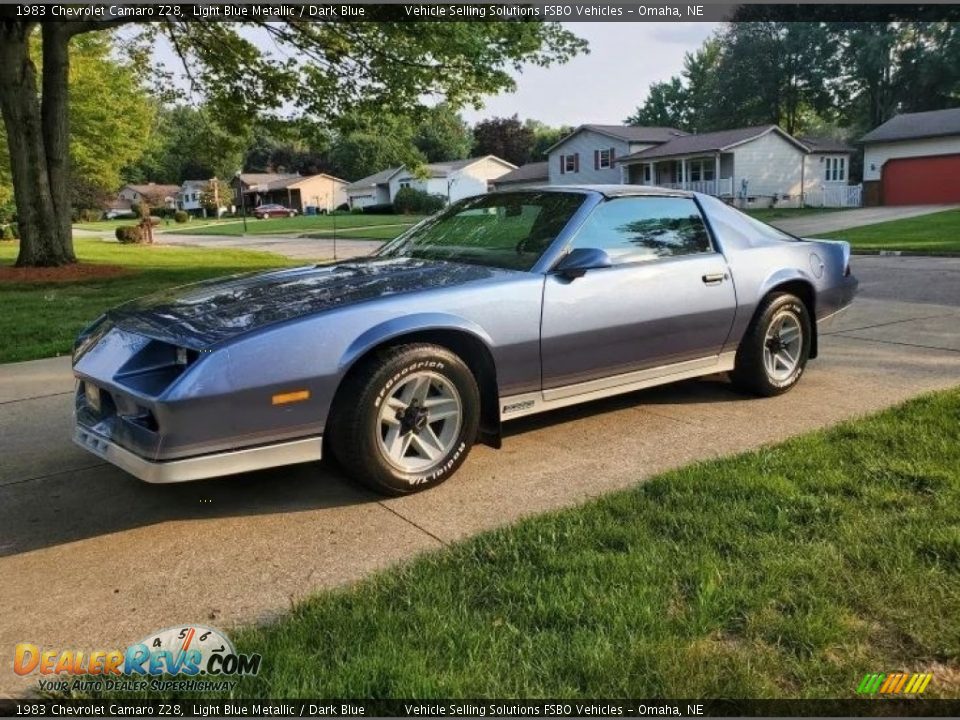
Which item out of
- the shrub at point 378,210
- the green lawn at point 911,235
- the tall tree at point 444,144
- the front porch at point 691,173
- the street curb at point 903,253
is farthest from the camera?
the tall tree at point 444,144

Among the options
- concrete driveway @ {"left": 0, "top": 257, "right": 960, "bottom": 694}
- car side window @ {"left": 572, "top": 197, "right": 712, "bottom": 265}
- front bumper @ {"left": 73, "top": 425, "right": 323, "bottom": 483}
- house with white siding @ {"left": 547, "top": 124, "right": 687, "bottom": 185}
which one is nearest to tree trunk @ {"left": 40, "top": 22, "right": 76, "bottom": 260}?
concrete driveway @ {"left": 0, "top": 257, "right": 960, "bottom": 694}

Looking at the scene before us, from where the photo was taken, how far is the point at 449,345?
3.91m

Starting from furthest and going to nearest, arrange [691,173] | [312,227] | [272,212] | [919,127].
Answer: [272,212]
[691,173]
[312,227]
[919,127]

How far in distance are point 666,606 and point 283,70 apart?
1524 cm

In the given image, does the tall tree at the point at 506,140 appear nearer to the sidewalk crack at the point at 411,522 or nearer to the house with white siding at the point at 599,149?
the house with white siding at the point at 599,149

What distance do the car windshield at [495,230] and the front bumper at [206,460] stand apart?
150 cm

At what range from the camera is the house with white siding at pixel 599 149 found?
48.2 m

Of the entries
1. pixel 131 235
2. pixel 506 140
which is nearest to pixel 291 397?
pixel 131 235

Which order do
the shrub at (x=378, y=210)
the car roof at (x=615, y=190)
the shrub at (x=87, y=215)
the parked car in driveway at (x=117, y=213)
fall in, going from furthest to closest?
the parked car in driveway at (x=117, y=213)
the shrub at (x=87, y=215)
the shrub at (x=378, y=210)
the car roof at (x=615, y=190)

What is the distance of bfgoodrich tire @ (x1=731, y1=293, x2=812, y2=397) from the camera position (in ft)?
16.9

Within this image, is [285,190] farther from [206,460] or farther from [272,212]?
[206,460]

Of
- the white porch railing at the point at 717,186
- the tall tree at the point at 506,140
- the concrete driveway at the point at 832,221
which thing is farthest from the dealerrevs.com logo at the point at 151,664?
the tall tree at the point at 506,140

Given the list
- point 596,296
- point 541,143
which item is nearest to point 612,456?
point 596,296

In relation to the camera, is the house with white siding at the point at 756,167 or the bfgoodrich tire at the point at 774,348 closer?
the bfgoodrich tire at the point at 774,348
